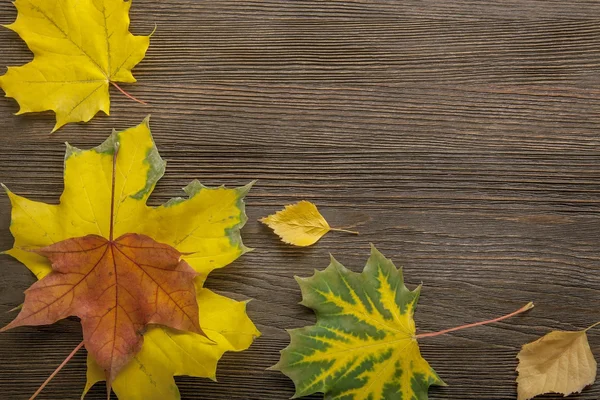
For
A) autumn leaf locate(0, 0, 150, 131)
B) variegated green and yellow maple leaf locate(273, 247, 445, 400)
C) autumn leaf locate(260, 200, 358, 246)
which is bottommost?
variegated green and yellow maple leaf locate(273, 247, 445, 400)

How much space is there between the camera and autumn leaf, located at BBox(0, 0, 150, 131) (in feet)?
3.33

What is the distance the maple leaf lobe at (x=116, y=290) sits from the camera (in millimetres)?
944

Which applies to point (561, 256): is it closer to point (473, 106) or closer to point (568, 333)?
point (568, 333)

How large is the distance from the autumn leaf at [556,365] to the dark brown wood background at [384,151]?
2 centimetres

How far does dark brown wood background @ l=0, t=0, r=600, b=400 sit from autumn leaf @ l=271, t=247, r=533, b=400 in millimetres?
41

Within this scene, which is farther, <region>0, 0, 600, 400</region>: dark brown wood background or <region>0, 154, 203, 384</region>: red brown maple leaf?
<region>0, 0, 600, 400</region>: dark brown wood background

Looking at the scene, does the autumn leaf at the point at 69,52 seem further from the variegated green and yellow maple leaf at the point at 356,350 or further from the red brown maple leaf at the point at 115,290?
the variegated green and yellow maple leaf at the point at 356,350

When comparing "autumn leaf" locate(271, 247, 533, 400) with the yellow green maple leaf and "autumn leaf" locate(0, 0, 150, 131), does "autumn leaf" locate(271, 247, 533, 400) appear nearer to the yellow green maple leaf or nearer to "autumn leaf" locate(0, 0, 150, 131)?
the yellow green maple leaf

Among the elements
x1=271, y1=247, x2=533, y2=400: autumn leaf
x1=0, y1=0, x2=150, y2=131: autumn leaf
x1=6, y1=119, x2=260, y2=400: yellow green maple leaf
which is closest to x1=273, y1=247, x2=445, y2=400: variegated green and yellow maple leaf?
x1=271, y1=247, x2=533, y2=400: autumn leaf

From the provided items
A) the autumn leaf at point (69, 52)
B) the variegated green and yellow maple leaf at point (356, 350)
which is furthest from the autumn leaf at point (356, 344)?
the autumn leaf at point (69, 52)

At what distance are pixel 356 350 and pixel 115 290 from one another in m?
0.41

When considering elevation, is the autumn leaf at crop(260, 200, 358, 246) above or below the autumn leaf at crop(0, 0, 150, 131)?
below

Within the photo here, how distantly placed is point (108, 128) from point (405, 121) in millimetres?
532

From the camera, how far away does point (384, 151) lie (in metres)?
1.07
